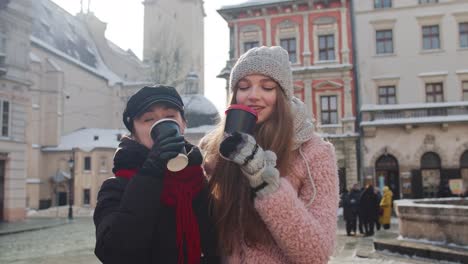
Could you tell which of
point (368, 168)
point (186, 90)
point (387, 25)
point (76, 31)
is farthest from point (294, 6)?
point (76, 31)

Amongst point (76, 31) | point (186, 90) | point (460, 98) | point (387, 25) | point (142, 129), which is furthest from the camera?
point (76, 31)

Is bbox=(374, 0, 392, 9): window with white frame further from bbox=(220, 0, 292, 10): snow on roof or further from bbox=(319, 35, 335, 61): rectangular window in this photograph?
bbox=(220, 0, 292, 10): snow on roof

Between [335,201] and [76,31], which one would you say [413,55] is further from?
[76,31]

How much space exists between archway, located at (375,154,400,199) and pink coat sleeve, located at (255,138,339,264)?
27301mm

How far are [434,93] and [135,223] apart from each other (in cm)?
2998

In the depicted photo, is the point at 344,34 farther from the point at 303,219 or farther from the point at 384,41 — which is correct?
the point at 303,219

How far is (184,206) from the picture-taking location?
2205mm

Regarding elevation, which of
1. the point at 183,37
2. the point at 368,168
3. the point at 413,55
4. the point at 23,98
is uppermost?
the point at 183,37

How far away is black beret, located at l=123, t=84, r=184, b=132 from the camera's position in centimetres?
231

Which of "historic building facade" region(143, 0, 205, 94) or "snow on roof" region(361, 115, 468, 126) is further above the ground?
"historic building facade" region(143, 0, 205, 94)

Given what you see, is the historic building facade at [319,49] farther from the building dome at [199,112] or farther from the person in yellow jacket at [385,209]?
the person in yellow jacket at [385,209]

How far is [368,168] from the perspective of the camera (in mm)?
28234

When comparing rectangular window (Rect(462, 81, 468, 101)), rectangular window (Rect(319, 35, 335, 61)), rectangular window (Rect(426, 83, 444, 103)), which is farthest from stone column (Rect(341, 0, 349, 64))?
rectangular window (Rect(462, 81, 468, 101))

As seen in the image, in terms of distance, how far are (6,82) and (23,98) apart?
1655mm
